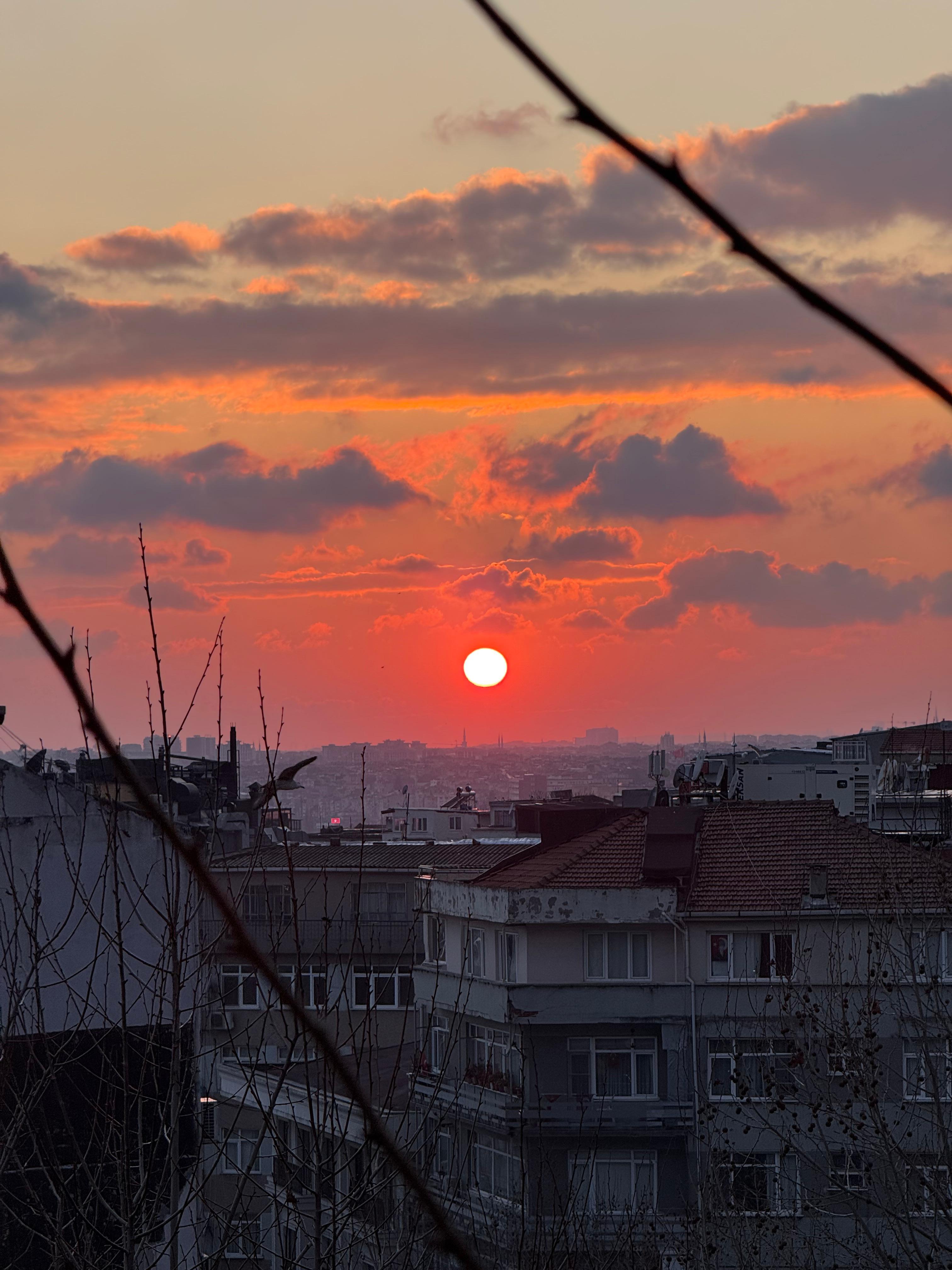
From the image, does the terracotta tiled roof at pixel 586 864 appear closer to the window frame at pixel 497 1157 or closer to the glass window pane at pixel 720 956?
the glass window pane at pixel 720 956

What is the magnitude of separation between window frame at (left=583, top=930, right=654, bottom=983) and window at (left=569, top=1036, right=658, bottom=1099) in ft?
3.08

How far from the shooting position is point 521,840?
37469 mm

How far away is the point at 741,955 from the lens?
25125 mm

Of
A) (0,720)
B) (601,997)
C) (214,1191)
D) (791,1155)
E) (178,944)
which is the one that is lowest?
(214,1191)

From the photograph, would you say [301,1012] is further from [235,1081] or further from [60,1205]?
[235,1081]

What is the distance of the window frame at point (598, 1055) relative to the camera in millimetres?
24547

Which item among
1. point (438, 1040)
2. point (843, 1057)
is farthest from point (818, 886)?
point (843, 1057)

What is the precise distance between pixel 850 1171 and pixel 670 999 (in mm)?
4997

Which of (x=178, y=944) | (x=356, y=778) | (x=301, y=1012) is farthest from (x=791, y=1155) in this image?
(x=356, y=778)

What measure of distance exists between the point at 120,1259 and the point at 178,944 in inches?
350

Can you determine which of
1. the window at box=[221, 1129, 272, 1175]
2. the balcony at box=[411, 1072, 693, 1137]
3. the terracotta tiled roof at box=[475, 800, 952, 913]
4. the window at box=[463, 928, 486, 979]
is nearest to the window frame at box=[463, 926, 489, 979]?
the window at box=[463, 928, 486, 979]

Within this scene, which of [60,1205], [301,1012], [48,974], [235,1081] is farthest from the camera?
[235,1081]

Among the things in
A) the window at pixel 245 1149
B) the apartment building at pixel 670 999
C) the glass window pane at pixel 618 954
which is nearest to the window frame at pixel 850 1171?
the apartment building at pixel 670 999

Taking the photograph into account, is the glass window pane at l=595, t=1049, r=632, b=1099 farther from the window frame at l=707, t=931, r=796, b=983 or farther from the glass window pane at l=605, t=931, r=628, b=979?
the window frame at l=707, t=931, r=796, b=983
